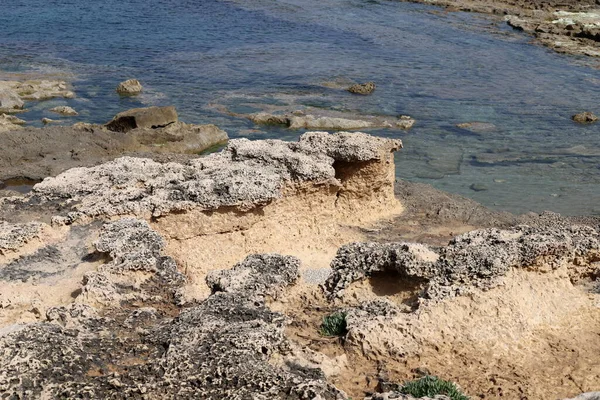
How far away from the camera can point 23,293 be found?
8055 mm

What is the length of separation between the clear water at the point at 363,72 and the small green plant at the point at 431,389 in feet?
38.6

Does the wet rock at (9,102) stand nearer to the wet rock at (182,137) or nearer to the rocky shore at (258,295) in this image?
the wet rock at (182,137)

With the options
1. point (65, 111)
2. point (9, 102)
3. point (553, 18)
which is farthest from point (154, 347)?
point (553, 18)

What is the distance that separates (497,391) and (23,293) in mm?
5608

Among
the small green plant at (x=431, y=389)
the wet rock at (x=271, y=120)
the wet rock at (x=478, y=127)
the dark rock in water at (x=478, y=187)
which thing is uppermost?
the small green plant at (x=431, y=389)

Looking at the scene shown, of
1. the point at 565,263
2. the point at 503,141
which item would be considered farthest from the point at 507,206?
the point at 565,263

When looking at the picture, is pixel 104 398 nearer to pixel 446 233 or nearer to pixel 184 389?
pixel 184 389

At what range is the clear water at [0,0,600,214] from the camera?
20.7 meters

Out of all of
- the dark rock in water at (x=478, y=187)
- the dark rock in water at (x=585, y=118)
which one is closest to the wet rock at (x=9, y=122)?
the dark rock in water at (x=478, y=187)

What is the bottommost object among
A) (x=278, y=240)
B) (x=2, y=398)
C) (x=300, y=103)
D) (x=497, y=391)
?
(x=300, y=103)

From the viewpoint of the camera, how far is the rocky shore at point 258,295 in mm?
5727

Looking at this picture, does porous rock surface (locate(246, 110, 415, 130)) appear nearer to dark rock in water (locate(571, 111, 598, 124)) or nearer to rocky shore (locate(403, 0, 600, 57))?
dark rock in water (locate(571, 111, 598, 124))

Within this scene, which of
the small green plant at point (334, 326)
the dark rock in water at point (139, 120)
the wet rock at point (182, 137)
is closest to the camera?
the small green plant at point (334, 326)

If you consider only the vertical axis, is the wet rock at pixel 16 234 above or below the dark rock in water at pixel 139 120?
above
